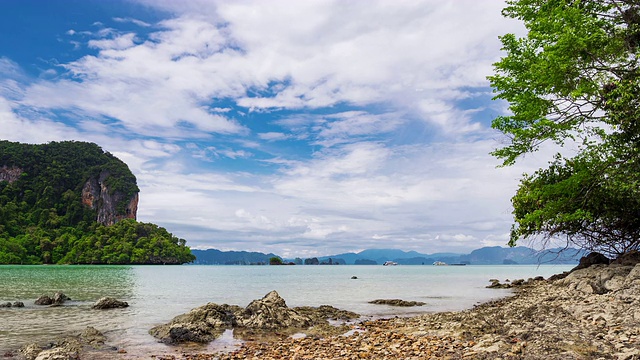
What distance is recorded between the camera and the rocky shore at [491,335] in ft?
32.9

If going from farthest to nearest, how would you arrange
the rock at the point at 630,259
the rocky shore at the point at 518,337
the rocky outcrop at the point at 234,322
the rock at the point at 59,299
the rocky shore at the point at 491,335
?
the rock at the point at 59,299 < the rock at the point at 630,259 < the rocky outcrop at the point at 234,322 < the rocky shore at the point at 491,335 < the rocky shore at the point at 518,337

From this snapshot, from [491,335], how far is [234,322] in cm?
1334

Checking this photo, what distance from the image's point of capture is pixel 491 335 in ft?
41.7

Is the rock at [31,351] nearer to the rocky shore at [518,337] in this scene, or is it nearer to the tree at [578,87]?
the rocky shore at [518,337]

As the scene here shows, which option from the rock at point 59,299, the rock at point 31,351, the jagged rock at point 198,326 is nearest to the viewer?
the rock at point 31,351

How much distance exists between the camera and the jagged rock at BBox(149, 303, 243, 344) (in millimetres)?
17797

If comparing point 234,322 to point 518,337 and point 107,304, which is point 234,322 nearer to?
point 518,337

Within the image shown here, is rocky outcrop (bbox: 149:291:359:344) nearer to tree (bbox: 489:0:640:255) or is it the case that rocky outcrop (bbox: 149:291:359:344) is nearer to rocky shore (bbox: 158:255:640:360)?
rocky shore (bbox: 158:255:640:360)

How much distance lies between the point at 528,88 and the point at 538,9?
435 centimetres

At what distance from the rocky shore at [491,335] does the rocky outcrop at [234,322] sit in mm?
80

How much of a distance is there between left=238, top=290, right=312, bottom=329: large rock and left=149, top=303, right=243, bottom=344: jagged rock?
875mm

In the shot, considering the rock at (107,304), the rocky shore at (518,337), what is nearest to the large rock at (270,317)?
the rocky shore at (518,337)

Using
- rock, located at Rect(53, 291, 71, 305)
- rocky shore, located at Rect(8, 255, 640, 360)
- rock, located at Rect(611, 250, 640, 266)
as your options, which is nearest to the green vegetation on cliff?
rock, located at Rect(53, 291, 71, 305)

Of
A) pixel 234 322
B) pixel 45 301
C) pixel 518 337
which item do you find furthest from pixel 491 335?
pixel 45 301
